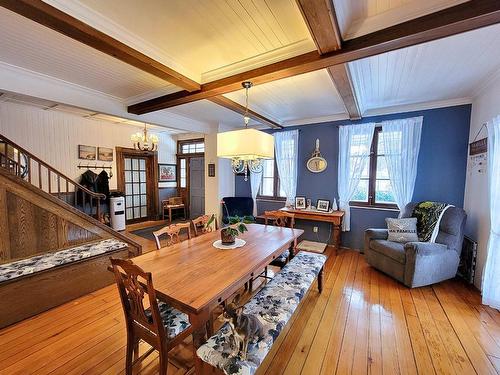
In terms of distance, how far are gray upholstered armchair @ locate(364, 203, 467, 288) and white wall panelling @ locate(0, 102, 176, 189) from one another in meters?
6.01

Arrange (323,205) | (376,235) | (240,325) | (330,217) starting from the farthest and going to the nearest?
(323,205), (330,217), (376,235), (240,325)

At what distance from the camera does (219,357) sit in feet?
3.88

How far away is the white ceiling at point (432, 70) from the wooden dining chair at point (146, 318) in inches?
101

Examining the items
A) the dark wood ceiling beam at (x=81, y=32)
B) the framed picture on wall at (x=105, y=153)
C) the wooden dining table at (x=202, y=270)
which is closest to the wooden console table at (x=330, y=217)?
the wooden dining table at (x=202, y=270)

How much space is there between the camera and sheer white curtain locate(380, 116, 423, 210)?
11.1 ft

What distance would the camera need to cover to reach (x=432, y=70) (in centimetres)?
227

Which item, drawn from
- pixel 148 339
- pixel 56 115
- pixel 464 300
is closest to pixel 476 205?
pixel 464 300

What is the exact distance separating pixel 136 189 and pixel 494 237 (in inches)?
270

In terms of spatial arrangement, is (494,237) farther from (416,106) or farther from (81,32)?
(81,32)

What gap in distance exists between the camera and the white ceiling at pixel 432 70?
1.83 m

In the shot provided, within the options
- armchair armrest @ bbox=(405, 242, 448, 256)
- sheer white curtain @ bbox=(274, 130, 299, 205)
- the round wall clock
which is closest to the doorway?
sheer white curtain @ bbox=(274, 130, 299, 205)

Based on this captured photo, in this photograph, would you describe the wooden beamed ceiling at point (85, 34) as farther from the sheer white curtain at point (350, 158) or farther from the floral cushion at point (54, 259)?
the sheer white curtain at point (350, 158)

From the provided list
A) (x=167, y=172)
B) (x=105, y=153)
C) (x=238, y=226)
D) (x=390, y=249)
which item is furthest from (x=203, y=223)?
(x=167, y=172)

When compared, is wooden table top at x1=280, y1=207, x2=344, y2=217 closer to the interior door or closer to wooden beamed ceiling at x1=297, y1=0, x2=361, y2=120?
wooden beamed ceiling at x1=297, y1=0, x2=361, y2=120
